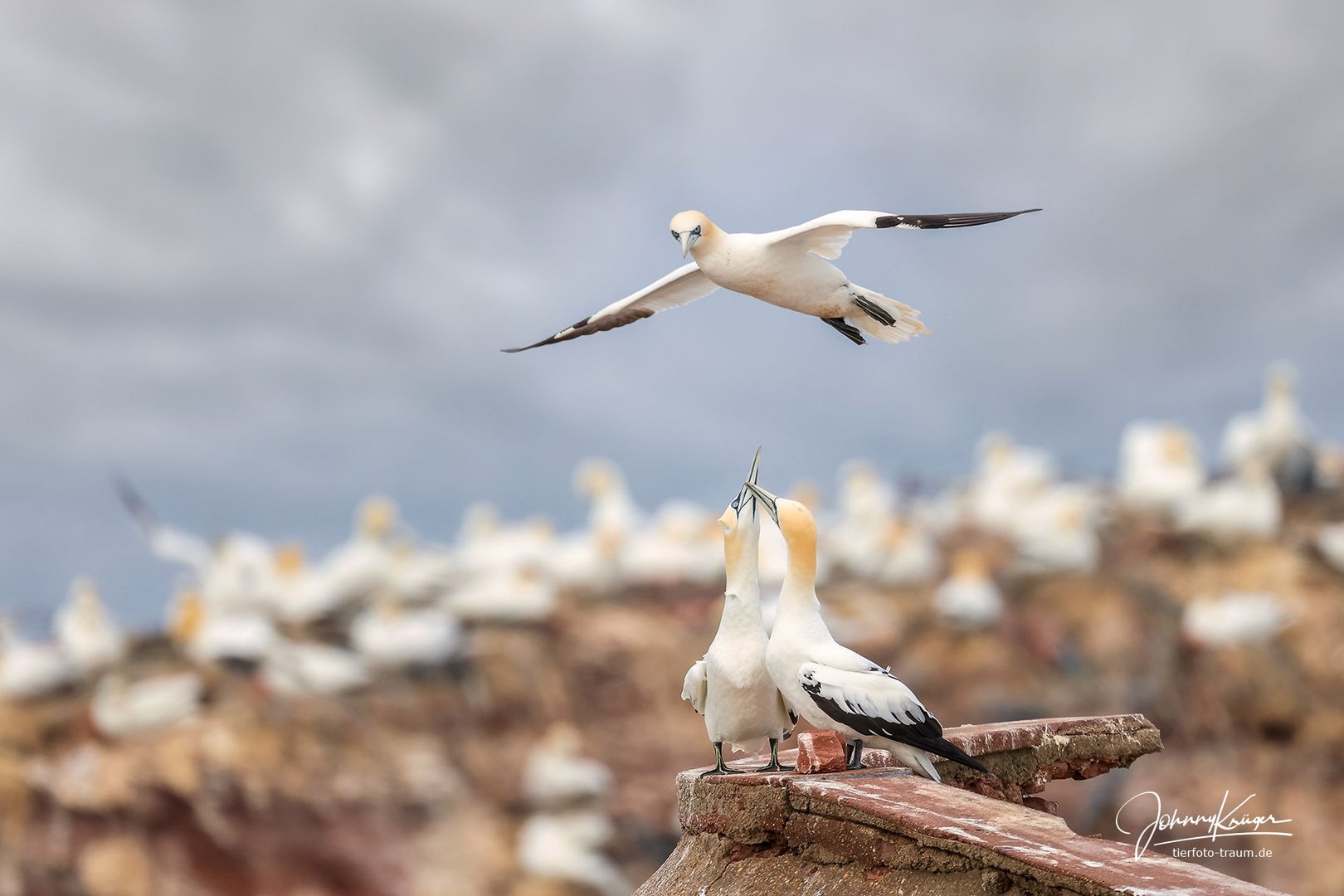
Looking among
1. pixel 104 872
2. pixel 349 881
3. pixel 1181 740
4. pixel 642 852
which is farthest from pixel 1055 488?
pixel 104 872

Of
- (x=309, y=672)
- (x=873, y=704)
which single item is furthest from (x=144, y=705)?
(x=873, y=704)

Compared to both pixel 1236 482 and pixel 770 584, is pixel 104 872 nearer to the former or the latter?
pixel 770 584

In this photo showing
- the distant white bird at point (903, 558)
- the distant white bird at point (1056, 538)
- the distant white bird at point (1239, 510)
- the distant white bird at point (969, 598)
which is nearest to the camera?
the distant white bird at point (969, 598)

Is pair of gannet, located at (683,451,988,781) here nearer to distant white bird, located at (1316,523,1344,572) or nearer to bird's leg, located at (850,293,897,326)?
bird's leg, located at (850,293,897,326)

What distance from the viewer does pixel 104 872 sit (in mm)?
14148

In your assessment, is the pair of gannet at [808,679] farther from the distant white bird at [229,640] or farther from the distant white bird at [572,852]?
the distant white bird at [229,640]

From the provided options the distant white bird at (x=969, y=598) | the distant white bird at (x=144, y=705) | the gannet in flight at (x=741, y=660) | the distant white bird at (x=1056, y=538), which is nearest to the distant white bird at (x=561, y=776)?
the distant white bird at (x=144, y=705)

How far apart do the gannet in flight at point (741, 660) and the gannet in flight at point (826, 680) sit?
109 millimetres

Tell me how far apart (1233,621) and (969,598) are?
3630 mm

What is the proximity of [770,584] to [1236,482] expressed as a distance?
7.63m

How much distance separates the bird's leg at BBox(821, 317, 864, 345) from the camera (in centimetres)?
459

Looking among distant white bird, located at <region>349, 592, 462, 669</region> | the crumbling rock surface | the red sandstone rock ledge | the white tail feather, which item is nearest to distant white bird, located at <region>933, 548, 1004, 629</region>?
distant white bird, located at <region>349, 592, 462, 669</region>

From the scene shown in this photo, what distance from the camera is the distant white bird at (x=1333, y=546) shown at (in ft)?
56.5

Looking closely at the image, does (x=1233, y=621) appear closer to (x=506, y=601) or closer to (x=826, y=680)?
(x=506, y=601)
